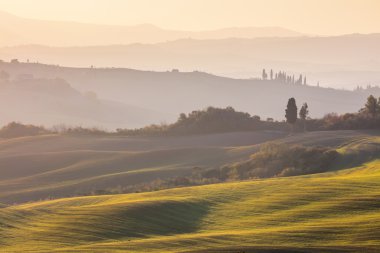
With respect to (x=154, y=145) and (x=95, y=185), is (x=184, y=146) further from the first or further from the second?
(x=95, y=185)

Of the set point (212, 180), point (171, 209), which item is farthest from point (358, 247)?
point (212, 180)

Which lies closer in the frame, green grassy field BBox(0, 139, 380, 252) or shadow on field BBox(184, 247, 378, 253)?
shadow on field BBox(184, 247, 378, 253)

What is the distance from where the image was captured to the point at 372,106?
403 ft

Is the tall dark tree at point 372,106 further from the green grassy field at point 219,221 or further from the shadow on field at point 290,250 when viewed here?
the shadow on field at point 290,250

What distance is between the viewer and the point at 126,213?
51.1 metres

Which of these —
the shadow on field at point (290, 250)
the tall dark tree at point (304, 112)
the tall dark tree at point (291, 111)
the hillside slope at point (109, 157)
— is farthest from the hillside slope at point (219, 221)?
the tall dark tree at point (304, 112)

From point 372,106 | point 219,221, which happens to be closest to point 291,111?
point 372,106

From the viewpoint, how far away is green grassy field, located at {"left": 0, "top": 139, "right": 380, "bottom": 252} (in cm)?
3978

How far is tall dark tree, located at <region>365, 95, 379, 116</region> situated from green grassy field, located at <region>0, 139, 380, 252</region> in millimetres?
62792

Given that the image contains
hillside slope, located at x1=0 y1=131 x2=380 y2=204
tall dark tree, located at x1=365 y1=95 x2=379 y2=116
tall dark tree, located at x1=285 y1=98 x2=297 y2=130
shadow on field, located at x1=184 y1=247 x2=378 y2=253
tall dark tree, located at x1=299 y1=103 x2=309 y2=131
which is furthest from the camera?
tall dark tree, located at x1=299 y1=103 x2=309 y2=131

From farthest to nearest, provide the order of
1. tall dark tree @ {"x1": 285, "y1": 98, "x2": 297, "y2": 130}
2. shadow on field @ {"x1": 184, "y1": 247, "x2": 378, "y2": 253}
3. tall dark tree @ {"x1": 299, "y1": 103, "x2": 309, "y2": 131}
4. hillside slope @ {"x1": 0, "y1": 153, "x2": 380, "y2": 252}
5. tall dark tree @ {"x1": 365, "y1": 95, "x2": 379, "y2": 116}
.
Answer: tall dark tree @ {"x1": 299, "y1": 103, "x2": 309, "y2": 131}, tall dark tree @ {"x1": 365, "y1": 95, "x2": 379, "y2": 116}, tall dark tree @ {"x1": 285, "y1": 98, "x2": 297, "y2": 130}, hillside slope @ {"x1": 0, "y1": 153, "x2": 380, "y2": 252}, shadow on field @ {"x1": 184, "y1": 247, "x2": 378, "y2": 253}

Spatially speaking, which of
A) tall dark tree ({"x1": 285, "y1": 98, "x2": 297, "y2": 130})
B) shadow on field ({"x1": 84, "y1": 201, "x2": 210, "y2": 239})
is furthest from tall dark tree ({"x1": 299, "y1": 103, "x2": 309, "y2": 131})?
shadow on field ({"x1": 84, "y1": 201, "x2": 210, "y2": 239})

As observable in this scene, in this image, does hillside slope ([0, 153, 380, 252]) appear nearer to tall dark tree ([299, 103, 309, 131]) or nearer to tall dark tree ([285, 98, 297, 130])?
tall dark tree ([285, 98, 297, 130])

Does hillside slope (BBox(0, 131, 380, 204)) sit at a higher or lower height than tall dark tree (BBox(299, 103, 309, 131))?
lower
